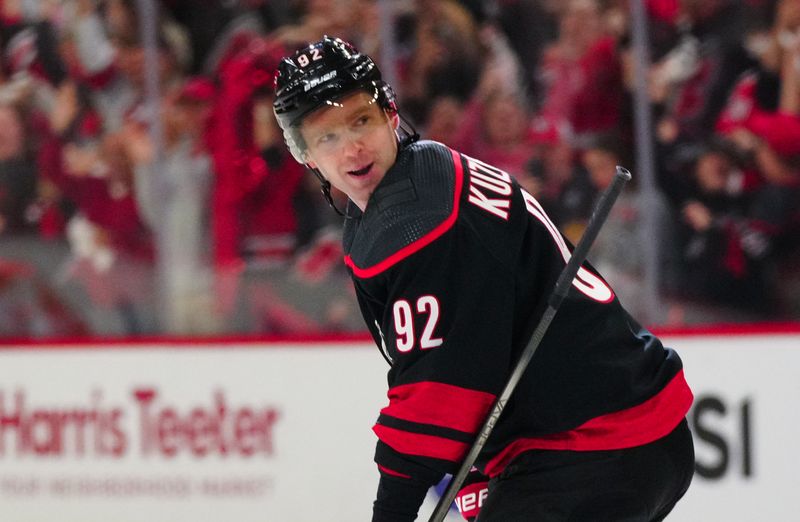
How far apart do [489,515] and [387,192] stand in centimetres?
46

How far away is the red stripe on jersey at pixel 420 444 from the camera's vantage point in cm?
158

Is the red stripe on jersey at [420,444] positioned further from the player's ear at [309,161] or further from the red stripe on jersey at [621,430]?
the player's ear at [309,161]

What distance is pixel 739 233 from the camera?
3727 millimetres

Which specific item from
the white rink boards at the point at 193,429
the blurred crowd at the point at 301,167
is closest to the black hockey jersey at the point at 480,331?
the white rink boards at the point at 193,429

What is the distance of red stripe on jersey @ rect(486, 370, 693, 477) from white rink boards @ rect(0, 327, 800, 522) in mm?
1841

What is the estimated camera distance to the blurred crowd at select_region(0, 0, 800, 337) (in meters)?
3.72

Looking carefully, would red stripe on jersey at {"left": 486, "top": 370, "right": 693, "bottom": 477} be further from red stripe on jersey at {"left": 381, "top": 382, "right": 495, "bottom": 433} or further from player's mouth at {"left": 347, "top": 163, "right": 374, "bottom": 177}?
player's mouth at {"left": 347, "top": 163, "right": 374, "bottom": 177}

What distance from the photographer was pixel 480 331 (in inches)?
60.9

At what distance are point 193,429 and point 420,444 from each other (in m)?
2.50

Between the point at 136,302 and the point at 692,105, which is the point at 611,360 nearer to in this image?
the point at 692,105

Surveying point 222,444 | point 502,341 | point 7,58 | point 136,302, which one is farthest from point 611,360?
point 7,58

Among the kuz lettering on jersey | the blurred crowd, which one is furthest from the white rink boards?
the kuz lettering on jersey

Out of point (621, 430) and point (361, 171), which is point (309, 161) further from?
point (621, 430)

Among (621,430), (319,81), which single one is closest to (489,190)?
(319,81)
